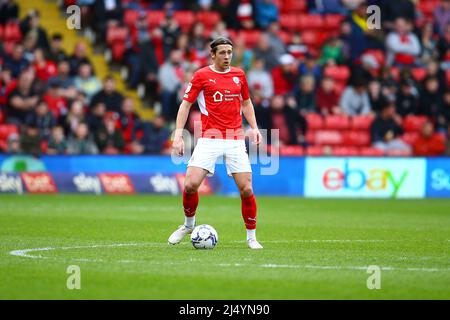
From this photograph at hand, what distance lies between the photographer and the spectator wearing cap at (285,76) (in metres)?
28.7

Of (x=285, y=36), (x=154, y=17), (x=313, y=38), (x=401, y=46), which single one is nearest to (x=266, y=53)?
(x=285, y=36)

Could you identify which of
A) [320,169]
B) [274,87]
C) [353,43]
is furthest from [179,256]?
[353,43]

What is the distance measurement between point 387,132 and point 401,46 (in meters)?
3.80

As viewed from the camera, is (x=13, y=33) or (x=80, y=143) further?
(x=13, y=33)

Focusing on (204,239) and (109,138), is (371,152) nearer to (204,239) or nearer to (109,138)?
(109,138)

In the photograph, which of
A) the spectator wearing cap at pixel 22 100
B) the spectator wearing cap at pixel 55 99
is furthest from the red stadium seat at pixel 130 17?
the spectator wearing cap at pixel 22 100

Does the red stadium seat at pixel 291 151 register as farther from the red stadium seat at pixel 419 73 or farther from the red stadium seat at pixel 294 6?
the red stadium seat at pixel 294 6

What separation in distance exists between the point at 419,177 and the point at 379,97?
3.56 m

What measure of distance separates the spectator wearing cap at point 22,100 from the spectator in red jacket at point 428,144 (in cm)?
973

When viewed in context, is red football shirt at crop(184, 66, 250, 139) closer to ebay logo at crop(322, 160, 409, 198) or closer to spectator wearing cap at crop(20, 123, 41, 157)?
spectator wearing cap at crop(20, 123, 41, 157)

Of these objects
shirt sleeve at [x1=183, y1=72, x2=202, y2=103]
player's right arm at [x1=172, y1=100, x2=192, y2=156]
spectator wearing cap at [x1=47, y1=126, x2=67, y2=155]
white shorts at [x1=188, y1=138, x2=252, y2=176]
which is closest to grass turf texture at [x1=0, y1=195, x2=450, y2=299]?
white shorts at [x1=188, y1=138, x2=252, y2=176]

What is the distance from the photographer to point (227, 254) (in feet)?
41.0
